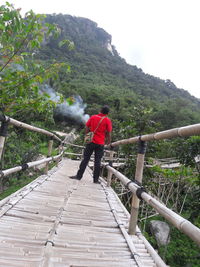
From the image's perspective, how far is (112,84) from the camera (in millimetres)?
54375

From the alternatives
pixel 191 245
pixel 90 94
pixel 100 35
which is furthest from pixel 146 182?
pixel 100 35

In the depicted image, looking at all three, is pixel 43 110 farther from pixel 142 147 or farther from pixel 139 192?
pixel 139 192

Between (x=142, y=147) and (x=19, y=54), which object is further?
(x=19, y=54)

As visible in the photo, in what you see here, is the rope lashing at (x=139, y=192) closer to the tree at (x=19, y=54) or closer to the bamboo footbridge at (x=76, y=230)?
the bamboo footbridge at (x=76, y=230)

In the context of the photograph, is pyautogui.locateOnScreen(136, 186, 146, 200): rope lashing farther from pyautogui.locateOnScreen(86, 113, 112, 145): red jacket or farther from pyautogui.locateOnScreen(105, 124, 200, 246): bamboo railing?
pyautogui.locateOnScreen(86, 113, 112, 145): red jacket

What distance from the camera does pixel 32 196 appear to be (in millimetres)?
2316

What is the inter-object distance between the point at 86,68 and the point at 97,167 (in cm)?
5708

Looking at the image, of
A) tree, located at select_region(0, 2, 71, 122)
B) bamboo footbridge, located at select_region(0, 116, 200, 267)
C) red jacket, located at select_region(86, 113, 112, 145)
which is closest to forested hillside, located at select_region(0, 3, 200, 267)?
tree, located at select_region(0, 2, 71, 122)

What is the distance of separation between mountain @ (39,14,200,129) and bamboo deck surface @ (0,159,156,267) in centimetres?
2908

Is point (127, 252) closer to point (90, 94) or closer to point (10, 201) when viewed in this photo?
point (10, 201)

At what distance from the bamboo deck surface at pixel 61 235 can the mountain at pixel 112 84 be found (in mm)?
29078

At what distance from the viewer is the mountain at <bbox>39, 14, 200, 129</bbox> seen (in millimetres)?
34544

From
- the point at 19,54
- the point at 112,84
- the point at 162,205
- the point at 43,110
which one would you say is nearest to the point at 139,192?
the point at 162,205

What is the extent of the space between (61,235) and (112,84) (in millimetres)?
54754
